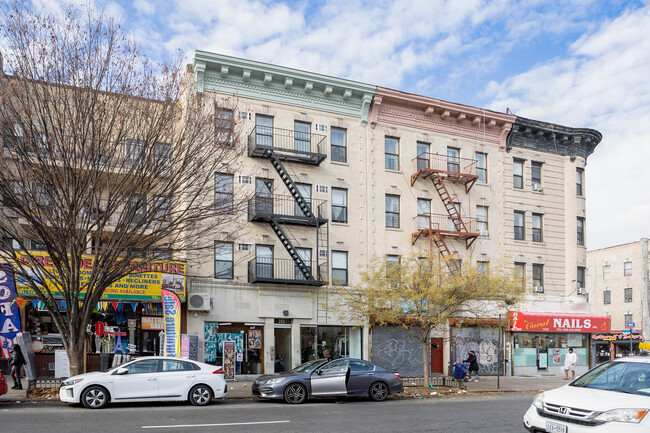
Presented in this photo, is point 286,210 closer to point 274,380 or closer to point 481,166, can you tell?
point 274,380

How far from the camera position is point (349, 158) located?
29.0m

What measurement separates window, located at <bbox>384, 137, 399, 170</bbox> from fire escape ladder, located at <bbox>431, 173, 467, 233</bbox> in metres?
1.95

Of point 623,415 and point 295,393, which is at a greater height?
point 623,415

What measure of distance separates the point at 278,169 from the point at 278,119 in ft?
7.79

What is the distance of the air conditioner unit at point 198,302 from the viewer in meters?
24.8

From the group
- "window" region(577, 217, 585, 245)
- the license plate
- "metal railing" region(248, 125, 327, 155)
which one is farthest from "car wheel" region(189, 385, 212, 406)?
"window" region(577, 217, 585, 245)

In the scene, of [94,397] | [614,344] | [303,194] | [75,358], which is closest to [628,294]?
[614,344]

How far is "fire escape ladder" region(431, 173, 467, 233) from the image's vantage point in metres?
30.1

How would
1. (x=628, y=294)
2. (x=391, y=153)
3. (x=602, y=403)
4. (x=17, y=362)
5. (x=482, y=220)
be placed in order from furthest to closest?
(x=628, y=294) → (x=482, y=220) → (x=391, y=153) → (x=17, y=362) → (x=602, y=403)

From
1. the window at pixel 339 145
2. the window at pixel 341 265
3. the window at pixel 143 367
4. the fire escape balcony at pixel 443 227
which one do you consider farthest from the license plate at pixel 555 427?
the window at pixel 339 145

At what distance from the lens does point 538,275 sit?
1308 inches

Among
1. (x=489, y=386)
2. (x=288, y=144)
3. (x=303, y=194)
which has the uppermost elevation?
(x=288, y=144)

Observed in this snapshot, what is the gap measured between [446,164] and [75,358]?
19500 mm

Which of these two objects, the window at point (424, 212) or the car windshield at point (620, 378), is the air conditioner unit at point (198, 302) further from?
the car windshield at point (620, 378)
